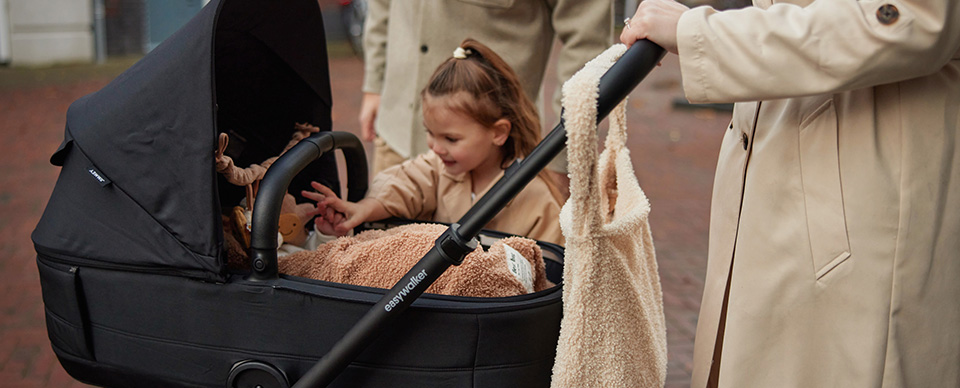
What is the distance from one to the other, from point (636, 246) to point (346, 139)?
96cm

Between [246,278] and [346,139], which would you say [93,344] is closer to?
[246,278]

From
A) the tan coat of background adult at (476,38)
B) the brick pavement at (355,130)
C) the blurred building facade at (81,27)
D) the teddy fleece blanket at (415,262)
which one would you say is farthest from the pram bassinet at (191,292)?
the blurred building facade at (81,27)

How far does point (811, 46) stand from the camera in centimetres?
138

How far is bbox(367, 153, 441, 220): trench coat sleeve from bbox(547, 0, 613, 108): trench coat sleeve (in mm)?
503

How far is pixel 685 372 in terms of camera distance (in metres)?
3.68

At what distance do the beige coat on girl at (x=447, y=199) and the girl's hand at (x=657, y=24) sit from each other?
0.97 metres

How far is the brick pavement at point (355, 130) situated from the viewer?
3740 millimetres

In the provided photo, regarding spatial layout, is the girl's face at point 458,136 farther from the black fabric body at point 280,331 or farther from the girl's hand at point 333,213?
the black fabric body at point 280,331

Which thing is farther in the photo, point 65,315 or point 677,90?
point 677,90

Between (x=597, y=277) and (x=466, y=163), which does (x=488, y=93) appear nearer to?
(x=466, y=163)

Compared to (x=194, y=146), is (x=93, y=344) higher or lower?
lower

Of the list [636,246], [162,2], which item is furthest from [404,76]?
[162,2]

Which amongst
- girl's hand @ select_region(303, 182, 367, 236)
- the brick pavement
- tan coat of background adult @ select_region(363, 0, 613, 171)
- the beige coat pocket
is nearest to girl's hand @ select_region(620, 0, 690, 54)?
the beige coat pocket

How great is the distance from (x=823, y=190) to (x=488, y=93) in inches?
48.0
